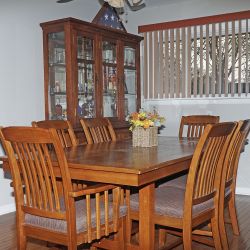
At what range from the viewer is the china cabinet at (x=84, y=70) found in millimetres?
3838

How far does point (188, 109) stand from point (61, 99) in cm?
166

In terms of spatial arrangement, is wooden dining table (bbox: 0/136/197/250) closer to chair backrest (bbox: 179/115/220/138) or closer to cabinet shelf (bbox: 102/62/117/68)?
chair backrest (bbox: 179/115/220/138)

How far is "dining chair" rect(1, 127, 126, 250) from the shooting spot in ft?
6.36

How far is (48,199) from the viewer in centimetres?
203

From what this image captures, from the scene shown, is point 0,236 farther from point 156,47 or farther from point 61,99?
point 156,47

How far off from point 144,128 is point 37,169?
3.42ft

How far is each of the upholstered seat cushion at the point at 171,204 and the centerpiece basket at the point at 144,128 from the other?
45 cm

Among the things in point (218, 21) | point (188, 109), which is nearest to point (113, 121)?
point (188, 109)

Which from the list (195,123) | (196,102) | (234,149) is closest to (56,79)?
(195,123)

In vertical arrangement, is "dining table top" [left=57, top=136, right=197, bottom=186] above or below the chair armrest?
above

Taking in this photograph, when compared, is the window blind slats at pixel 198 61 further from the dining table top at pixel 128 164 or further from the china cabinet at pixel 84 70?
the dining table top at pixel 128 164

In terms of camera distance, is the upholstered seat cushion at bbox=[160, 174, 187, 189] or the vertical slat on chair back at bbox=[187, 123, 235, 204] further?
the upholstered seat cushion at bbox=[160, 174, 187, 189]

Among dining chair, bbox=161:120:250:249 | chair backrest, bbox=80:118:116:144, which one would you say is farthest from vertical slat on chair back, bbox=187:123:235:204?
chair backrest, bbox=80:118:116:144

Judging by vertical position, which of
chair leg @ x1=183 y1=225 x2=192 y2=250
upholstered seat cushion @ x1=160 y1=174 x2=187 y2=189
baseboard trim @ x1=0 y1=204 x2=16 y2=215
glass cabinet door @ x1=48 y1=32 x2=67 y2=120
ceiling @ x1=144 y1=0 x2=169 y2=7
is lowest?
baseboard trim @ x1=0 y1=204 x2=16 y2=215
